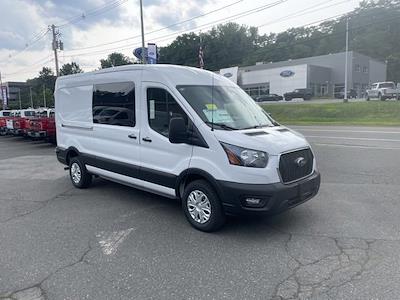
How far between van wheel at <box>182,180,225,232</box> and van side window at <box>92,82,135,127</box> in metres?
1.65

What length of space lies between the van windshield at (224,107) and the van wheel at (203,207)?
887 millimetres

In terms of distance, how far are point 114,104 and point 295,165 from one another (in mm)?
3335

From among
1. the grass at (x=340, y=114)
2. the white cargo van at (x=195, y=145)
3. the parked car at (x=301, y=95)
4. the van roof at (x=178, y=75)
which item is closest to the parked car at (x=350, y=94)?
the parked car at (x=301, y=95)

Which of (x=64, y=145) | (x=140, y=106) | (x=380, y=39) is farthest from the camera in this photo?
(x=380, y=39)

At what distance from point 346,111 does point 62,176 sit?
26.0 meters

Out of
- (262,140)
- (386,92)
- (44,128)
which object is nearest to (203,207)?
(262,140)

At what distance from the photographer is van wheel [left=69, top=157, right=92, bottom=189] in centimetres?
711

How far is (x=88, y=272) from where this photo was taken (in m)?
3.67

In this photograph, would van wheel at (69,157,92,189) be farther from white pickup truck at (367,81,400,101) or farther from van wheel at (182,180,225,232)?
white pickup truck at (367,81,400,101)

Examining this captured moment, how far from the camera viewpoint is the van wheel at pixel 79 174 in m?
7.11

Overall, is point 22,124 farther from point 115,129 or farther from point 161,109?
point 161,109

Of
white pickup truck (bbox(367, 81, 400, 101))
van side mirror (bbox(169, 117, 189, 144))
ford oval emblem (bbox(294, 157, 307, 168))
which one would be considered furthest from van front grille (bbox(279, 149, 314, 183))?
white pickup truck (bbox(367, 81, 400, 101))

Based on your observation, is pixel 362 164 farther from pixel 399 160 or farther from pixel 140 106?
pixel 140 106

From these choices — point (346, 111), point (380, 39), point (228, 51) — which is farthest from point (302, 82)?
point (228, 51)
